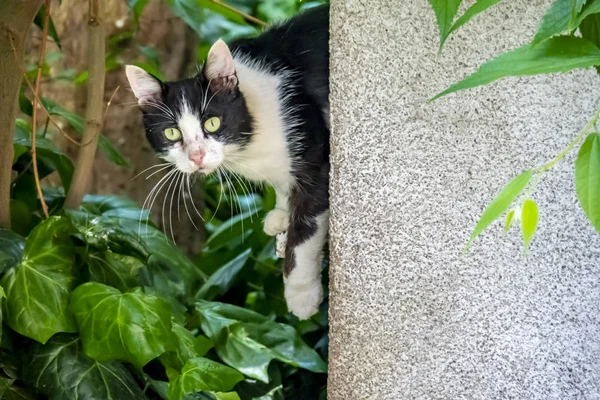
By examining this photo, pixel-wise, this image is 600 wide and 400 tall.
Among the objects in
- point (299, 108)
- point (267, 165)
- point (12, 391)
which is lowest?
point (12, 391)

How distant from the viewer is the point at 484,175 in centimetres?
88

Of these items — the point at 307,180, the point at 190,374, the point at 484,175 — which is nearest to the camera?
the point at 484,175

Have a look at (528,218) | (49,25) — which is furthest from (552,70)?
(49,25)

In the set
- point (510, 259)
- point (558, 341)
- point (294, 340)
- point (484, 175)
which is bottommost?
point (294, 340)

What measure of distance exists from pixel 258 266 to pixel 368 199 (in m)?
0.82

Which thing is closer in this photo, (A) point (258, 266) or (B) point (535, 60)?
(B) point (535, 60)

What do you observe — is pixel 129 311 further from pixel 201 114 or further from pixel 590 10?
pixel 590 10

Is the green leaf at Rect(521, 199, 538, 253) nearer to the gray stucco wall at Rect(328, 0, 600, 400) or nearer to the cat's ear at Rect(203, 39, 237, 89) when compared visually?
the gray stucco wall at Rect(328, 0, 600, 400)

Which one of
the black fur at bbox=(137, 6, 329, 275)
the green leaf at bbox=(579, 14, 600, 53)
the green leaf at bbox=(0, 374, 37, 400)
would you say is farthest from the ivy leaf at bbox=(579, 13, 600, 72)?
the green leaf at bbox=(0, 374, 37, 400)

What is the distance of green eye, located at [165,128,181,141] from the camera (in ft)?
3.95

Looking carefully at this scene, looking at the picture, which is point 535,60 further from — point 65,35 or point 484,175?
point 65,35

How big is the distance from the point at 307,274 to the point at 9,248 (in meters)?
0.49

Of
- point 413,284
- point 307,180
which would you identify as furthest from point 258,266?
point 413,284

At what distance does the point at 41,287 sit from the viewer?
3.60 ft
